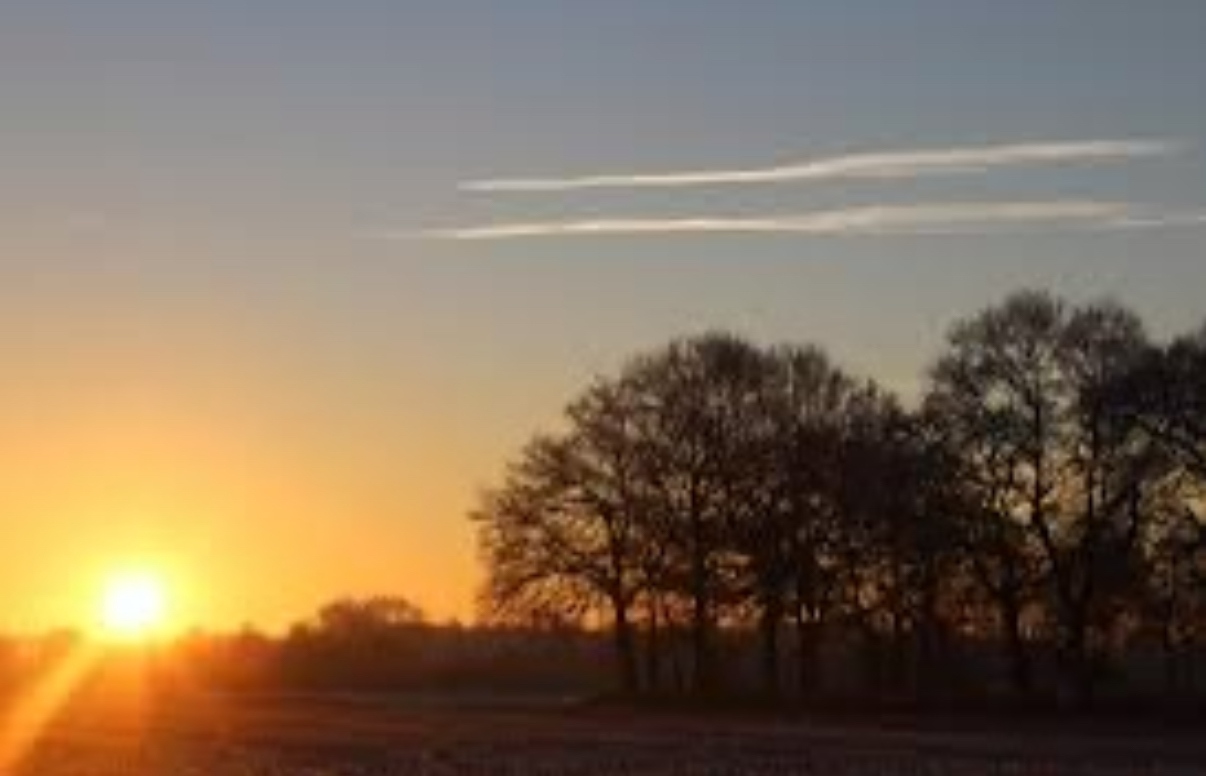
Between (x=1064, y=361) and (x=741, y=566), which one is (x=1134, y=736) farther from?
(x=741, y=566)

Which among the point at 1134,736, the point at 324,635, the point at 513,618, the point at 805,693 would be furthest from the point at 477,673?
the point at 1134,736

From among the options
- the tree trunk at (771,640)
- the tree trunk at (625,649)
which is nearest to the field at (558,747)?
the tree trunk at (771,640)

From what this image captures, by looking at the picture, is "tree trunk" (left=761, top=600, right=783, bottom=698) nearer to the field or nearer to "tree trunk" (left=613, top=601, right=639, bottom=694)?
"tree trunk" (left=613, top=601, right=639, bottom=694)

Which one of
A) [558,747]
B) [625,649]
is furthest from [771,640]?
[558,747]

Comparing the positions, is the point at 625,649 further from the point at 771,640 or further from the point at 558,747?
the point at 558,747

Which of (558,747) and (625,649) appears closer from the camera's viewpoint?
(558,747)

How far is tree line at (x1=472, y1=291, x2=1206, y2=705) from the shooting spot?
8644 centimetres

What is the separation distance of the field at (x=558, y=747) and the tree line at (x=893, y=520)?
9438 millimetres

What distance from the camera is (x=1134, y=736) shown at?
6931cm

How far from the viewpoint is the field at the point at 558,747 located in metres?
53.4

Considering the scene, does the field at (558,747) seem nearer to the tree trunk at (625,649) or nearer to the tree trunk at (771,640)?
the tree trunk at (771,640)

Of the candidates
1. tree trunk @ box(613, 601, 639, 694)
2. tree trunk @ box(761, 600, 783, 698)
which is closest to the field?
tree trunk @ box(761, 600, 783, 698)

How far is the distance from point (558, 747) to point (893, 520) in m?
29.7

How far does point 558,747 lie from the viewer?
63.7m
